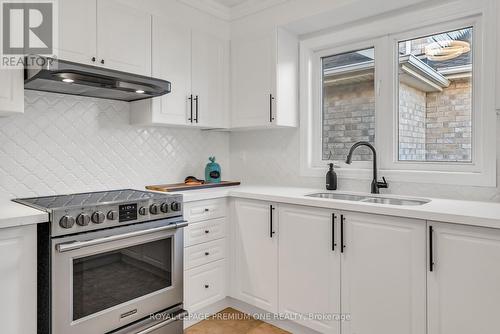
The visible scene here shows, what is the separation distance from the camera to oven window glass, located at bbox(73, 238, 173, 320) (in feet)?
5.82

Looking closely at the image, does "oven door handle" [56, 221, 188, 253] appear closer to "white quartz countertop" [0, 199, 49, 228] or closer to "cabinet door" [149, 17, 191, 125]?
"white quartz countertop" [0, 199, 49, 228]

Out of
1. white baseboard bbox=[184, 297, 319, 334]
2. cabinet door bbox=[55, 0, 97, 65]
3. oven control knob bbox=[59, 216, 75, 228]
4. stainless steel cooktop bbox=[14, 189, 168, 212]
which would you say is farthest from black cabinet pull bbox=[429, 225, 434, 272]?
cabinet door bbox=[55, 0, 97, 65]

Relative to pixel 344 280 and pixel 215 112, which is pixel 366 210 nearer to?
pixel 344 280

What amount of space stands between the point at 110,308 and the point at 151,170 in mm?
1149

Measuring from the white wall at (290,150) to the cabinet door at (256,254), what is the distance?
0.62 meters

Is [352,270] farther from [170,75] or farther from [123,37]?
[123,37]

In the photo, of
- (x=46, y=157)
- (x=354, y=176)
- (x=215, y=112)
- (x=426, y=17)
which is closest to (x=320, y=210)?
(x=354, y=176)

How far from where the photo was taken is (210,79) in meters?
2.85

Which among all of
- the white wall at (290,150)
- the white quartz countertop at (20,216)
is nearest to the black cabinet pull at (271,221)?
the white wall at (290,150)

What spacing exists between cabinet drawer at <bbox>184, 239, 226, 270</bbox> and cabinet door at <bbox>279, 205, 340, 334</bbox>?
1.66 feet

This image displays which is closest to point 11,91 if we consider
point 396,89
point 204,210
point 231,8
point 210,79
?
point 204,210

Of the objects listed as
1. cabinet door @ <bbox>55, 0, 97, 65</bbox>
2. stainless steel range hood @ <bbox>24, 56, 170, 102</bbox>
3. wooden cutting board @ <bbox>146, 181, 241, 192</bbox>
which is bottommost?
wooden cutting board @ <bbox>146, 181, 241, 192</bbox>

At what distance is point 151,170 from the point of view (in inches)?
108

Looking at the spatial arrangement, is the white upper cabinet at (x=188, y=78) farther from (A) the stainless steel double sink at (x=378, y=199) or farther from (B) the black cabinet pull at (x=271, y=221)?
(A) the stainless steel double sink at (x=378, y=199)
